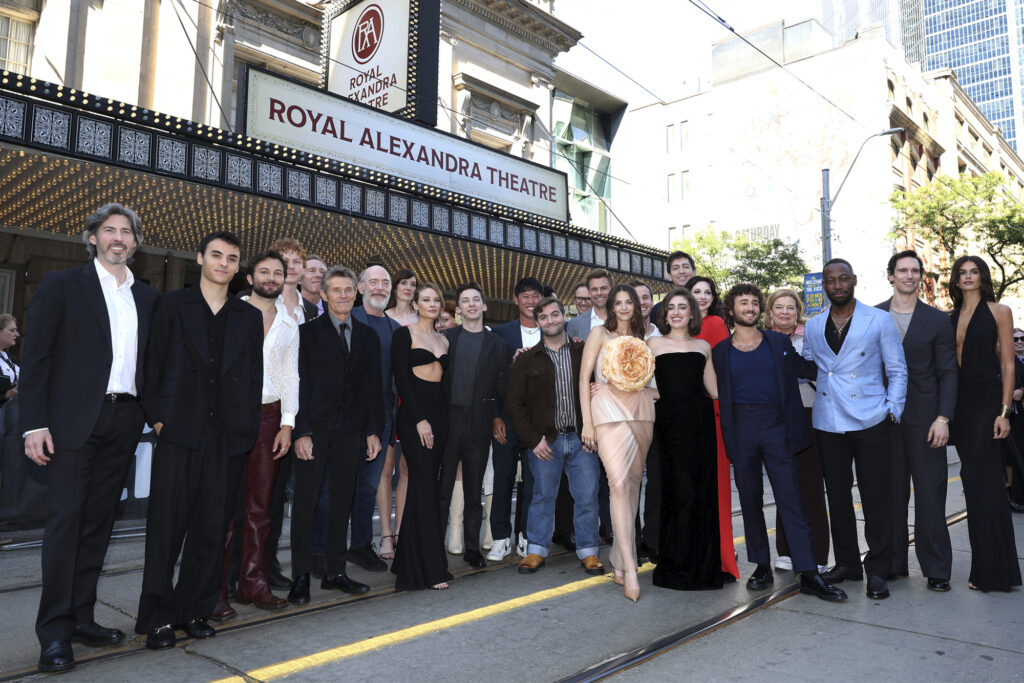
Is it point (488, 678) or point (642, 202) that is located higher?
point (642, 202)

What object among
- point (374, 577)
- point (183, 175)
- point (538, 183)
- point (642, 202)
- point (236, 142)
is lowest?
point (374, 577)

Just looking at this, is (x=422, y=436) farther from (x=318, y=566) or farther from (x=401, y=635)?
(x=401, y=635)

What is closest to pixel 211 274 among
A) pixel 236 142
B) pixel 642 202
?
pixel 236 142

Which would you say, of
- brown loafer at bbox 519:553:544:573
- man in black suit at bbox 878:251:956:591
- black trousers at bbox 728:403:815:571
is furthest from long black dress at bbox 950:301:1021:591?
brown loafer at bbox 519:553:544:573

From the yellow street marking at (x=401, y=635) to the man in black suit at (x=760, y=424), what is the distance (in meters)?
1.15

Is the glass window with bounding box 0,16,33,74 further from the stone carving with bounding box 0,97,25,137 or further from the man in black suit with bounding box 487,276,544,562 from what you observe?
the man in black suit with bounding box 487,276,544,562

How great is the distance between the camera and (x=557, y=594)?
4.62 m

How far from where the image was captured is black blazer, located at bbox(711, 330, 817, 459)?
190 inches

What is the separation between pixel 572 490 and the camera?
5441 mm

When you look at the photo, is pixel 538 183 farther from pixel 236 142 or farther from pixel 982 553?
pixel 982 553

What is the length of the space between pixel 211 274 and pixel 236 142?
6026 millimetres

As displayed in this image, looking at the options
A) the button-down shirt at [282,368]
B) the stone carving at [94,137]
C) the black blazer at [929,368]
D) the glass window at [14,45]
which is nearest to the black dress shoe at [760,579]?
the black blazer at [929,368]

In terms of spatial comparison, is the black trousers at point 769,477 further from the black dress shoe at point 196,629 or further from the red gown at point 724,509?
the black dress shoe at point 196,629

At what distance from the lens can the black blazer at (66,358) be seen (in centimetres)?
336
